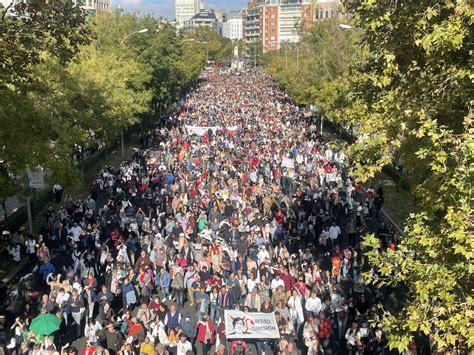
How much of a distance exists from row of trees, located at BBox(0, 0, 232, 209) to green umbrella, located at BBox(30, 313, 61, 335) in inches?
199

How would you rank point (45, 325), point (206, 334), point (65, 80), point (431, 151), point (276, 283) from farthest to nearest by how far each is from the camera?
point (65, 80)
point (276, 283)
point (206, 334)
point (45, 325)
point (431, 151)

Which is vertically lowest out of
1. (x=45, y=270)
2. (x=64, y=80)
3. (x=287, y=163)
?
(x=287, y=163)

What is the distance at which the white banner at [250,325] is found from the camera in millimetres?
11961

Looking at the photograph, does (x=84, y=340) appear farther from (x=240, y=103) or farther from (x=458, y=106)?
(x=240, y=103)

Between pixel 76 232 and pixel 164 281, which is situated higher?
pixel 164 281

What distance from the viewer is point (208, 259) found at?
15906 millimetres

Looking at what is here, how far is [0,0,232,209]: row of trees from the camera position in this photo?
13078 mm

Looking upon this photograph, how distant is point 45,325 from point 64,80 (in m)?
14.3

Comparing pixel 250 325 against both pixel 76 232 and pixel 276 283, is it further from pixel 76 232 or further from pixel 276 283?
pixel 76 232

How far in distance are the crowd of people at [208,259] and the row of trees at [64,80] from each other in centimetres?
268

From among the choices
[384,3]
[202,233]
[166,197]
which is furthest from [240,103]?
[384,3]

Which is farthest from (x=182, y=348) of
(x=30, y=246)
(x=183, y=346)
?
(x=30, y=246)

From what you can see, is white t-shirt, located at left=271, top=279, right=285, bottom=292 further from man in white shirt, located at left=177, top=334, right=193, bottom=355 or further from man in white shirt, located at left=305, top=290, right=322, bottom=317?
man in white shirt, located at left=177, top=334, right=193, bottom=355

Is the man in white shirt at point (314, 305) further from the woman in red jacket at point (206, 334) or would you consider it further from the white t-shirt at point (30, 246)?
the white t-shirt at point (30, 246)
